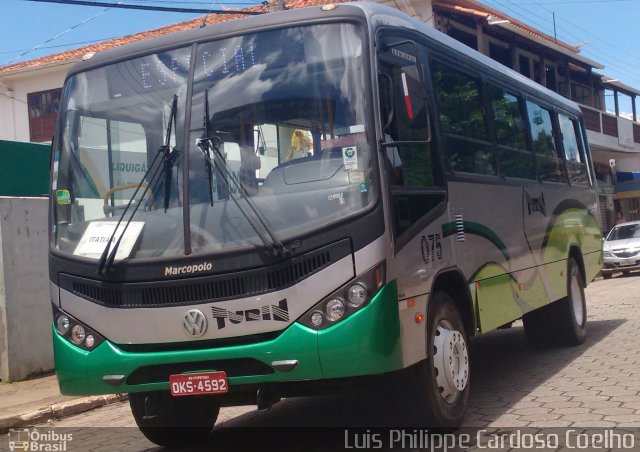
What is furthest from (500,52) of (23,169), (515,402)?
(515,402)

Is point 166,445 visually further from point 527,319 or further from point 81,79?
point 527,319

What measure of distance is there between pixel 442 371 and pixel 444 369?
3 cm

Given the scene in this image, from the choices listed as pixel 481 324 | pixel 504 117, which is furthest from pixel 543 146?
pixel 481 324

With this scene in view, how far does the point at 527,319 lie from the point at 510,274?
241cm

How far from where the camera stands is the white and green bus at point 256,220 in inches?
185

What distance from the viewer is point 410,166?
17.8ft

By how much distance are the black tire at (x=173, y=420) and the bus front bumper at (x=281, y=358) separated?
367mm

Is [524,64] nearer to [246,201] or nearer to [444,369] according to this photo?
[444,369]

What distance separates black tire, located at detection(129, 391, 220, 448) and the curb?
2442mm

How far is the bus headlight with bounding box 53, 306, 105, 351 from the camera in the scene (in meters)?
5.11

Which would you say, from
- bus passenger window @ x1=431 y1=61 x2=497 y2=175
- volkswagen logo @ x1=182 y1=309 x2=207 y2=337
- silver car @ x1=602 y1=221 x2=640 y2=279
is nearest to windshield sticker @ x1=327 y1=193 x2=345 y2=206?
volkswagen logo @ x1=182 y1=309 x2=207 y2=337

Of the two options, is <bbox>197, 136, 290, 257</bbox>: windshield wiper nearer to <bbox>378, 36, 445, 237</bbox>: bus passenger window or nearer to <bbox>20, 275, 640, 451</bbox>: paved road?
<bbox>378, 36, 445, 237</bbox>: bus passenger window

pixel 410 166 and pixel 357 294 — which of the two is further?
pixel 410 166

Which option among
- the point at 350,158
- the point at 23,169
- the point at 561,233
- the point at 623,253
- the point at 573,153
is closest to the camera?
the point at 350,158
